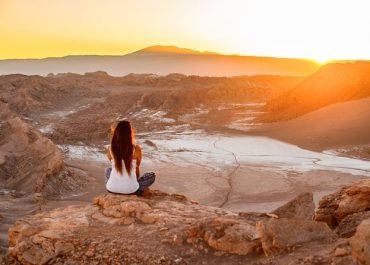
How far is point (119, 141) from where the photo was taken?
15.4 feet

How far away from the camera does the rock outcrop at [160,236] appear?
3197 millimetres

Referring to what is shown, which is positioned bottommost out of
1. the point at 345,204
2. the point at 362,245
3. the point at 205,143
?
the point at 205,143

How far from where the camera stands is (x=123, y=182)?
4.80 metres

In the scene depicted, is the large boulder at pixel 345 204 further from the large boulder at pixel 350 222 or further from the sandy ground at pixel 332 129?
the sandy ground at pixel 332 129

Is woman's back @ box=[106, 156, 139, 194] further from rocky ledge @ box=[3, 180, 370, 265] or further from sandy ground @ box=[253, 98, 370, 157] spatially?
sandy ground @ box=[253, 98, 370, 157]

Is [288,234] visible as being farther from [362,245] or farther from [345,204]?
[345,204]

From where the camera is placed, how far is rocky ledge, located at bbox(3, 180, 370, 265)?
3121 millimetres

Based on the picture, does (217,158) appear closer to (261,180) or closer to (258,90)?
(261,180)

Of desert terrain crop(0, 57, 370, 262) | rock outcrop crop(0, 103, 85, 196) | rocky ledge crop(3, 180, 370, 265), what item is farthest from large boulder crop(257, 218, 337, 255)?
rock outcrop crop(0, 103, 85, 196)

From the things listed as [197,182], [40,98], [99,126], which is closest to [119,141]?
[197,182]

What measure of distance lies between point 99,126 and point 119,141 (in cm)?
1646

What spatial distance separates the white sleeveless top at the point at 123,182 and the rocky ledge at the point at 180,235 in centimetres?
17

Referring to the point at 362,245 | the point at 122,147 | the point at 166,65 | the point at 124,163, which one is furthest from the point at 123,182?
the point at 166,65

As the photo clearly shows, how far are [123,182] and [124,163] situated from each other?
20 cm
